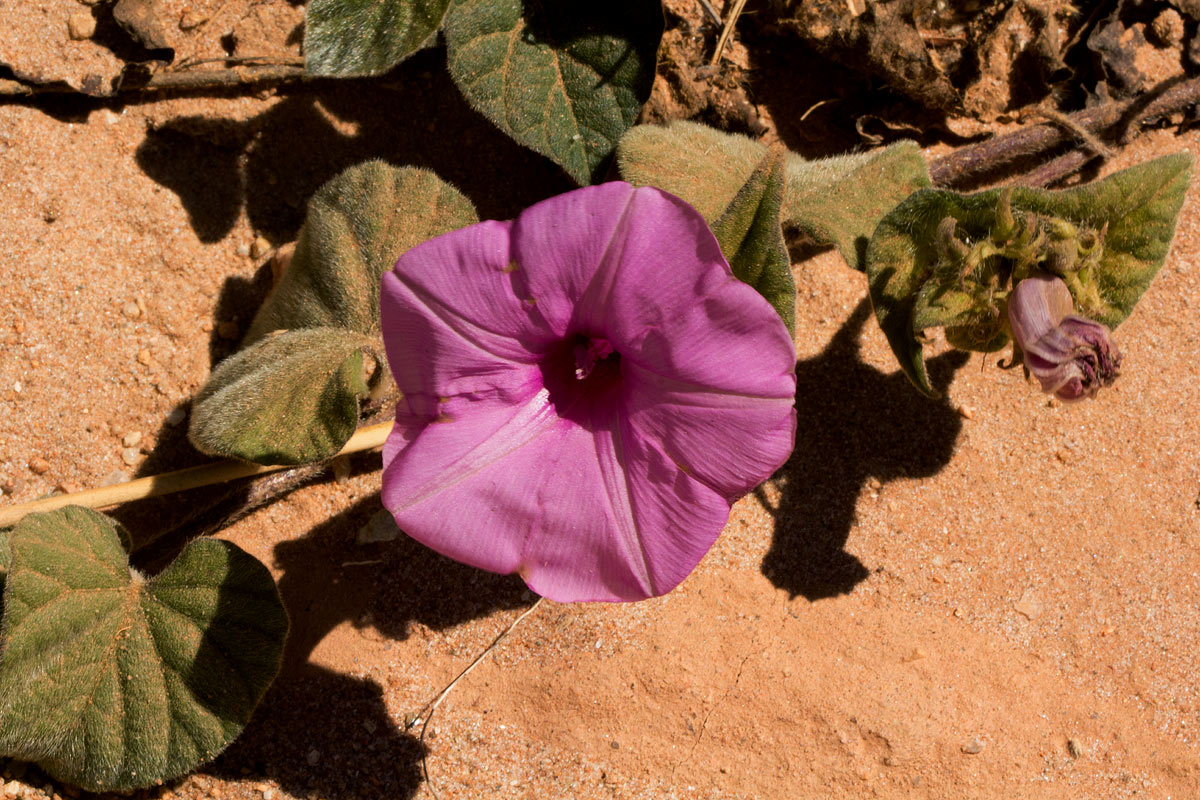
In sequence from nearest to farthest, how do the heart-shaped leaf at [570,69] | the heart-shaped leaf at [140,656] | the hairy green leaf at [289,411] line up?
the hairy green leaf at [289,411], the heart-shaped leaf at [140,656], the heart-shaped leaf at [570,69]

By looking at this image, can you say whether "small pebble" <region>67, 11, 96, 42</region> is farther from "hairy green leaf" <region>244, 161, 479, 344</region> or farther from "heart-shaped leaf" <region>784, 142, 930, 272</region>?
"heart-shaped leaf" <region>784, 142, 930, 272</region>

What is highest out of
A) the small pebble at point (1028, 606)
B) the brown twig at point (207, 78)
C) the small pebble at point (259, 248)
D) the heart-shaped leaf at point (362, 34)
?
the heart-shaped leaf at point (362, 34)

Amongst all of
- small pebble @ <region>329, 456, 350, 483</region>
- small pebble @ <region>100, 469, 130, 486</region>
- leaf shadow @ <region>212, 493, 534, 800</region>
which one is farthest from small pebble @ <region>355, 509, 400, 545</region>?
small pebble @ <region>100, 469, 130, 486</region>

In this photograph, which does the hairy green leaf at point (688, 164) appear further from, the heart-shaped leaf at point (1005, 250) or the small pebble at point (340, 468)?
the small pebble at point (340, 468)

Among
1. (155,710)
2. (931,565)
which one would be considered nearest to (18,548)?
(155,710)

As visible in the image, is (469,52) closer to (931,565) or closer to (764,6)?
(764,6)

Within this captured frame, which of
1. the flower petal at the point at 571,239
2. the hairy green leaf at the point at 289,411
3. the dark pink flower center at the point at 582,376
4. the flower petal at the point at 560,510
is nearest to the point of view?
the flower petal at the point at 571,239

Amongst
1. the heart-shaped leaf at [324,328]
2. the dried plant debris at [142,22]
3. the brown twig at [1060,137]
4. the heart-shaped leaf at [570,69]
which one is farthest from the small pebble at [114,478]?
the brown twig at [1060,137]
